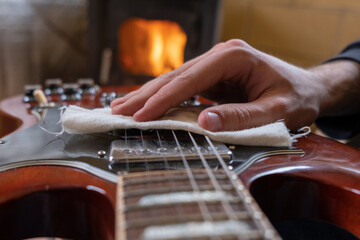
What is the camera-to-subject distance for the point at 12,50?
1636 millimetres

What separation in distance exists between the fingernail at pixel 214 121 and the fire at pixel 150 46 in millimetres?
1292

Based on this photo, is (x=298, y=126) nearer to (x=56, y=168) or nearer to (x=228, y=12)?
(x=56, y=168)

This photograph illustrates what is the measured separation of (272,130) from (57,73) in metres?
1.61

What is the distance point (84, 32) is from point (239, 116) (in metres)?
1.55

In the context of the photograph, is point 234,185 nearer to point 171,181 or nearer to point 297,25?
point 171,181

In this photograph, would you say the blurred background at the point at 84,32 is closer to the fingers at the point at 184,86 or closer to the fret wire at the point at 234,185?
the fingers at the point at 184,86

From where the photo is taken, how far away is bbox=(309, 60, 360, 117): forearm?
24.5 inches

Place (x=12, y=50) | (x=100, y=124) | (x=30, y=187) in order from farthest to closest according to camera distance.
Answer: (x=12, y=50) → (x=100, y=124) → (x=30, y=187)

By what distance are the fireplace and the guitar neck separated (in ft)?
3.95

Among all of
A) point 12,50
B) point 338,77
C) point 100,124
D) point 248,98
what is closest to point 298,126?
point 248,98

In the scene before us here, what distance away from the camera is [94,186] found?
344 mm

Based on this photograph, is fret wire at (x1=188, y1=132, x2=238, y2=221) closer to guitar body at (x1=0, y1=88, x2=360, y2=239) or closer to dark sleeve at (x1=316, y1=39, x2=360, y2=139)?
guitar body at (x1=0, y1=88, x2=360, y2=239)

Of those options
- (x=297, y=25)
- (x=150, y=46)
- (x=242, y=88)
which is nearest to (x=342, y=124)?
(x=242, y=88)

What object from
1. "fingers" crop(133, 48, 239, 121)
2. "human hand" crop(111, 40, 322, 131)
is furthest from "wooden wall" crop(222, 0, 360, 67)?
"fingers" crop(133, 48, 239, 121)
